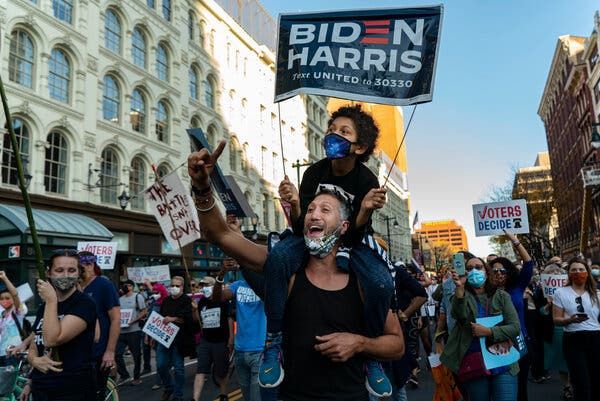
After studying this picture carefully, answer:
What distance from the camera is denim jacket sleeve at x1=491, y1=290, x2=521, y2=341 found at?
490cm

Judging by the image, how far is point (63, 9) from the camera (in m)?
23.3

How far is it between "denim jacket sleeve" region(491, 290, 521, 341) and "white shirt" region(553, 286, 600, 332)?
178 centimetres

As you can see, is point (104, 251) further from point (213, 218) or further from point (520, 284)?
point (213, 218)

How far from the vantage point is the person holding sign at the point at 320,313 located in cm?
234

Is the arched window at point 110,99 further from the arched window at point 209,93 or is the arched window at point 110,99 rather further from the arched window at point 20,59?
the arched window at point 209,93

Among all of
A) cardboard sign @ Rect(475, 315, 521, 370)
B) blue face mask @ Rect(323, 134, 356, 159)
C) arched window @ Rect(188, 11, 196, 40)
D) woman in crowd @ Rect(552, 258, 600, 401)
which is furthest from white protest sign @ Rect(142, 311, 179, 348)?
arched window @ Rect(188, 11, 196, 40)

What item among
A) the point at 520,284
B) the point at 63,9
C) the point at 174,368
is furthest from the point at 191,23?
the point at 520,284

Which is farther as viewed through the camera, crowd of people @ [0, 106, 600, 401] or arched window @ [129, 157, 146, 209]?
arched window @ [129, 157, 146, 209]

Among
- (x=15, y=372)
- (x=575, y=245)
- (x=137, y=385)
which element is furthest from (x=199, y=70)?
(x=575, y=245)

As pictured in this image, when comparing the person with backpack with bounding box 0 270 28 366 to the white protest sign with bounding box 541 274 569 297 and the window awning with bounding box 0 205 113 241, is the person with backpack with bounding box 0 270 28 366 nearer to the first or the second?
the white protest sign with bounding box 541 274 569 297

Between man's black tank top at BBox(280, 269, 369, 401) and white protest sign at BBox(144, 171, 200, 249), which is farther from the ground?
white protest sign at BBox(144, 171, 200, 249)

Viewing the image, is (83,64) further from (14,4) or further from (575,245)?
(575,245)

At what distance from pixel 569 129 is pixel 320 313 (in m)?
65.1

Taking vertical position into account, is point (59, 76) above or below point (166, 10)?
below
